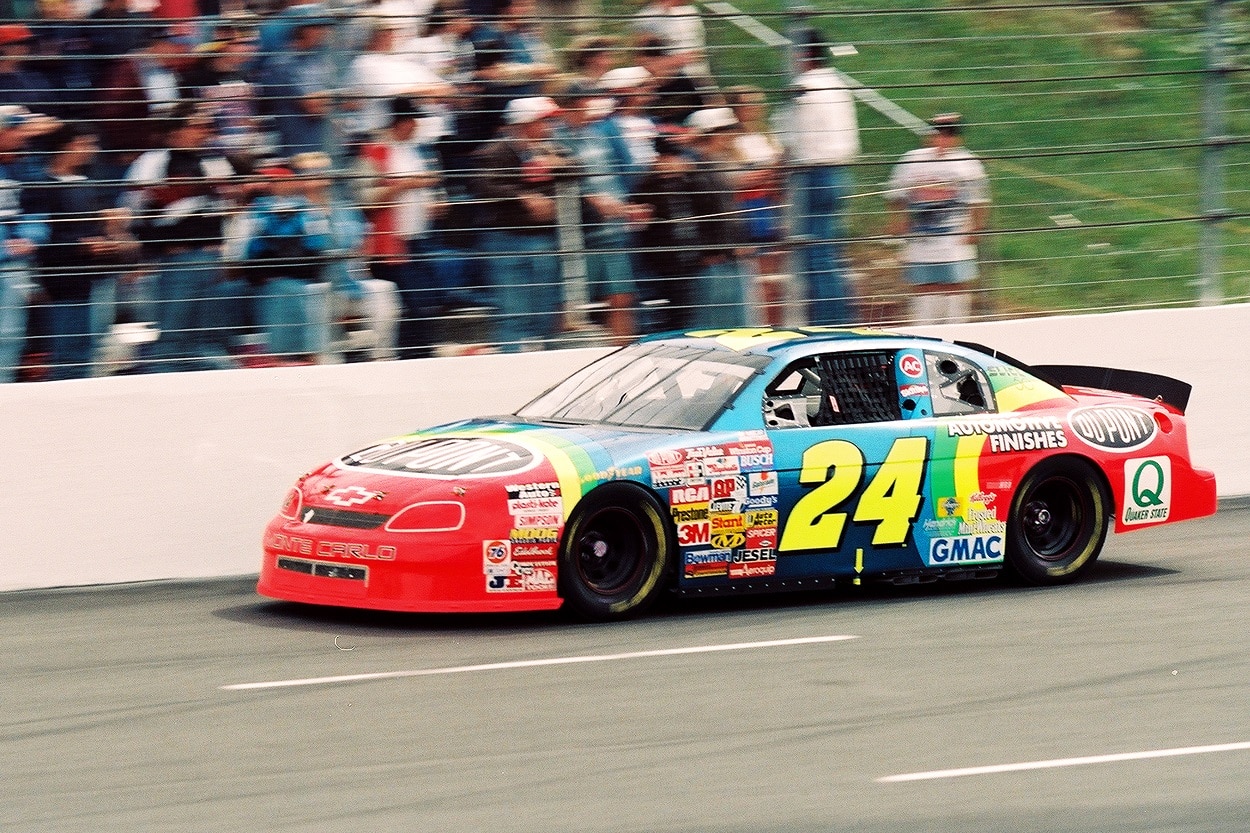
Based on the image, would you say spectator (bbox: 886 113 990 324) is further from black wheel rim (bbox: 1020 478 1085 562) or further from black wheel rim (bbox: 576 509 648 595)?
black wheel rim (bbox: 576 509 648 595)

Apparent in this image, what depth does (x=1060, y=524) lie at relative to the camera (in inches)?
380

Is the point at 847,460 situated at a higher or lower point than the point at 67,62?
lower

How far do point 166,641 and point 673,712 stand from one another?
2.65 meters

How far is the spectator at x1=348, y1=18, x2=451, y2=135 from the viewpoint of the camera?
10.3 m

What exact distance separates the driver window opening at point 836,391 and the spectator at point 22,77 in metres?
4.08

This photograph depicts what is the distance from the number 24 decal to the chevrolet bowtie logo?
1928 mm

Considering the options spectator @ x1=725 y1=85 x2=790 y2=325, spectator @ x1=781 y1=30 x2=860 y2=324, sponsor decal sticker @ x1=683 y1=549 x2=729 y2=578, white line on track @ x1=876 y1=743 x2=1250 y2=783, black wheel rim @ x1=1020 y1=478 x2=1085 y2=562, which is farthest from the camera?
spectator @ x1=781 y1=30 x2=860 y2=324

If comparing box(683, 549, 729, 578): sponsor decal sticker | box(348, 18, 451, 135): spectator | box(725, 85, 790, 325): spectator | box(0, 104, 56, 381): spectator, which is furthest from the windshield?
box(0, 104, 56, 381): spectator

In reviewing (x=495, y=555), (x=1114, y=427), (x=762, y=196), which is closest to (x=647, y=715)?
(x=495, y=555)

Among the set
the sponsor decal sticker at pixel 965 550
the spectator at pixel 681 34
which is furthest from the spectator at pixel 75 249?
the sponsor decal sticker at pixel 965 550

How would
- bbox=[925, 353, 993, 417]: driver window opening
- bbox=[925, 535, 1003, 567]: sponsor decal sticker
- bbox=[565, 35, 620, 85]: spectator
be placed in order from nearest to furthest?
bbox=[925, 535, 1003, 567]: sponsor decal sticker → bbox=[925, 353, 993, 417]: driver window opening → bbox=[565, 35, 620, 85]: spectator

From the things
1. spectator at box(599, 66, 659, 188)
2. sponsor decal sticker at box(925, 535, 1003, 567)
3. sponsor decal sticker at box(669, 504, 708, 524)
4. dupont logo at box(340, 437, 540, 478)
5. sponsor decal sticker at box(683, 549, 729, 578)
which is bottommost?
sponsor decal sticker at box(925, 535, 1003, 567)

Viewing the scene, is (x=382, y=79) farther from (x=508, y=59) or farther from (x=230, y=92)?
(x=230, y=92)

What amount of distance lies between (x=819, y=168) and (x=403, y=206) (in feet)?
8.53
